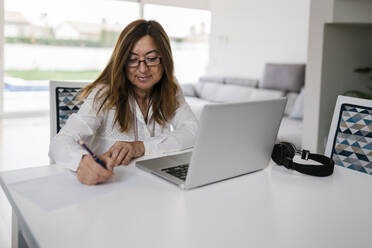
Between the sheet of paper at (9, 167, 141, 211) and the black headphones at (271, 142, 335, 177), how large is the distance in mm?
474

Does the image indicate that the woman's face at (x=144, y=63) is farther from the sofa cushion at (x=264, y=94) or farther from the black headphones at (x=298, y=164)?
the sofa cushion at (x=264, y=94)

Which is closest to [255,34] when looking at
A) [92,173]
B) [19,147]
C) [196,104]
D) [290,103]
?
[196,104]

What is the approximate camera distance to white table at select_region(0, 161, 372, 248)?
2.40 ft

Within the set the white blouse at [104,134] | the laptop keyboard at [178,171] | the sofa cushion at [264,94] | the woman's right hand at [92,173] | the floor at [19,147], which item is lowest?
the floor at [19,147]

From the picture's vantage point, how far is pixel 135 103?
1601mm

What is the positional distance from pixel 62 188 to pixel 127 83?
0.66 metres

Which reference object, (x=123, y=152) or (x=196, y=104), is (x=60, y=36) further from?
(x=123, y=152)

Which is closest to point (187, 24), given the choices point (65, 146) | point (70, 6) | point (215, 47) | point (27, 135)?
point (215, 47)

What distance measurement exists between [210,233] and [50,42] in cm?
642

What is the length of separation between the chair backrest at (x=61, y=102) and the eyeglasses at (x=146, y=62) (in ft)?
1.45

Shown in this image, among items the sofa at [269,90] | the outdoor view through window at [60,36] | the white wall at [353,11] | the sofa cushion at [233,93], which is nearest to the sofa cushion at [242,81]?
the sofa at [269,90]

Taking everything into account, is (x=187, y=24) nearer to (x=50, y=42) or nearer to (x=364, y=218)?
(x=50, y=42)

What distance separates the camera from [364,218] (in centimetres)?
87

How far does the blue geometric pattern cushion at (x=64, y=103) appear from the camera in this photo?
1.75m
